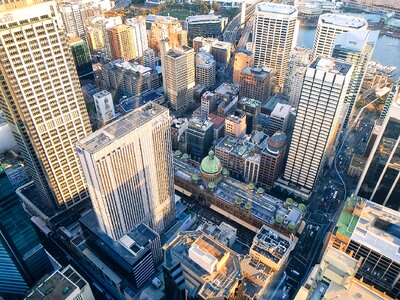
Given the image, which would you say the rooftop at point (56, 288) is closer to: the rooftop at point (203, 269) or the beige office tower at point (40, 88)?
the rooftop at point (203, 269)

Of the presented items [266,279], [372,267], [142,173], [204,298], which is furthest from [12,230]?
[372,267]

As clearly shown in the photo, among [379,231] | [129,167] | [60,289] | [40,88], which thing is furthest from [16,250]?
[379,231]

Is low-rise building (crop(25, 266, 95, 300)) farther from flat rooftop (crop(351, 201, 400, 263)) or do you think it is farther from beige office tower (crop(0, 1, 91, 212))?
flat rooftop (crop(351, 201, 400, 263))

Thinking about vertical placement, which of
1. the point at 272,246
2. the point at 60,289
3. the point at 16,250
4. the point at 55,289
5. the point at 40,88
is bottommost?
the point at 60,289

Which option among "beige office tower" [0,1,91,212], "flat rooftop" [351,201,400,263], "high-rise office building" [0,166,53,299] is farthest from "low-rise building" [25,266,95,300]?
"flat rooftop" [351,201,400,263]

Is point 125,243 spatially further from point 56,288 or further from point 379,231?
point 379,231

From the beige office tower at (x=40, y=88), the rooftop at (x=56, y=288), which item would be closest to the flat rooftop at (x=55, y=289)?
the rooftop at (x=56, y=288)
